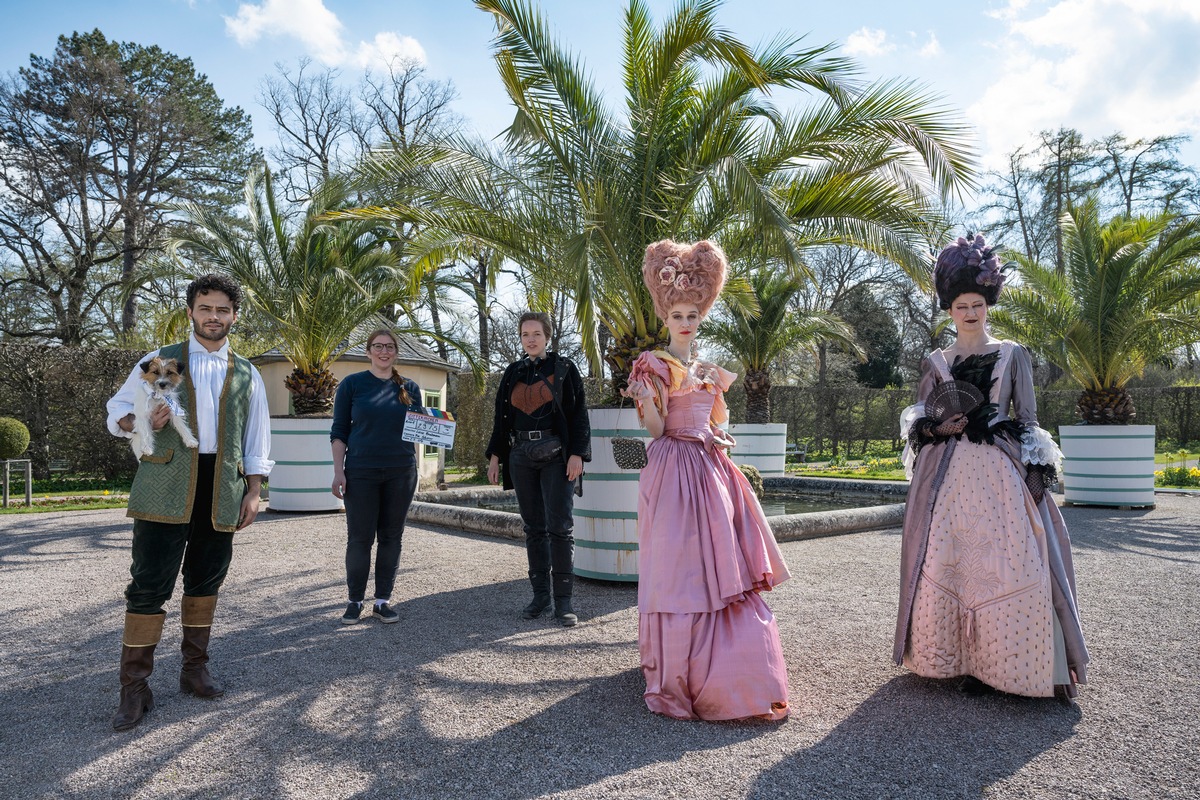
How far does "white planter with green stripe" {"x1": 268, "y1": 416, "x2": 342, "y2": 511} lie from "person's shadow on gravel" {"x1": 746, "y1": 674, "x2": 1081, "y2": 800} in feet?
27.3

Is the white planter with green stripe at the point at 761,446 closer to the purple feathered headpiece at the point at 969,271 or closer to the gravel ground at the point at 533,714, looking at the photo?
the gravel ground at the point at 533,714

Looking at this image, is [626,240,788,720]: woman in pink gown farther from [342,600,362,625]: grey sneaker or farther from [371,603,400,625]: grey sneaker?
[342,600,362,625]: grey sneaker

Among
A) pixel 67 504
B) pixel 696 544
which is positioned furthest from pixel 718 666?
pixel 67 504

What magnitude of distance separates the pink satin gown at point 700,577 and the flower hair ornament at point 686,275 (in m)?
0.30

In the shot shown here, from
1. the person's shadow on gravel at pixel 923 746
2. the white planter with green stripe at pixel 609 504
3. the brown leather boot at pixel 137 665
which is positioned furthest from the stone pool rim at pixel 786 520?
the brown leather boot at pixel 137 665

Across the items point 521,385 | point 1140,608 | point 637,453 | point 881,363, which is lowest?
point 1140,608

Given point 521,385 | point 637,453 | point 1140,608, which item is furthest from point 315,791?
Result: point 1140,608

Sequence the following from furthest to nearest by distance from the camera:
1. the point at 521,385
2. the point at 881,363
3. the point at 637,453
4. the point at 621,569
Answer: the point at 881,363
the point at 621,569
the point at 521,385
the point at 637,453

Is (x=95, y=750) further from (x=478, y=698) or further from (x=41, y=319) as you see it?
(x=41, y=319)

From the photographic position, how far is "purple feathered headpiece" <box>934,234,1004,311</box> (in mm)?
3541

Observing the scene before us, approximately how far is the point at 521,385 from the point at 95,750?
9.16 feet

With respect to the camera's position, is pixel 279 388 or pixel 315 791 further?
pixel 279 388

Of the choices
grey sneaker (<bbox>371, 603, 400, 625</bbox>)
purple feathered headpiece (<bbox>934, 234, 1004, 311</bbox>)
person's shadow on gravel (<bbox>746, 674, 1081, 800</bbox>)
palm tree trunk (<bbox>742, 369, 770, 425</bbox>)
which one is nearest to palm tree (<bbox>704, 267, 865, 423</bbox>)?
palm tree trunk (<bbox>742, 369, 770, 425</bbox>)

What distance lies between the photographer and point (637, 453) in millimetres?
4133
